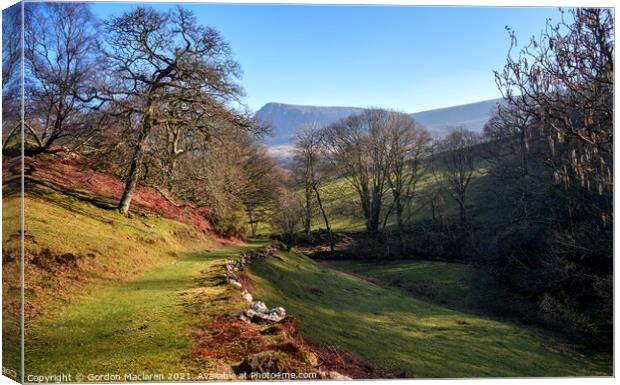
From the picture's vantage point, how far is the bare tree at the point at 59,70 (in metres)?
7.28

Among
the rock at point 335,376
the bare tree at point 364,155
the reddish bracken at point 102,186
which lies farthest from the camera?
the bare tree at point 364,155

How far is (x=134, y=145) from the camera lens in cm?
1012

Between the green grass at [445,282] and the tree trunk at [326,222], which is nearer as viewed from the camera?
the green grass at [445,282]

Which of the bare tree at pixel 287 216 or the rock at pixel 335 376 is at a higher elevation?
the bare tree at pixel 287 216

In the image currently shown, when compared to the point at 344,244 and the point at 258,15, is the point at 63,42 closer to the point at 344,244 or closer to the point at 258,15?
the point at 258,15

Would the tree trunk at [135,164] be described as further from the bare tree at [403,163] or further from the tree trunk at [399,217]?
the tree trunk at [399,217]

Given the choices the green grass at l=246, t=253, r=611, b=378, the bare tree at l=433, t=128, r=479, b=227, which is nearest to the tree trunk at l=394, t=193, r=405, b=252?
the bare tree at l=433, t=128, r=479, b=227

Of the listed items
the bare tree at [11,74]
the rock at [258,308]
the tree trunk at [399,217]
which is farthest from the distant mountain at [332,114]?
the tree trunk at [399,217]

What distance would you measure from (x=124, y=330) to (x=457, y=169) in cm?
2769

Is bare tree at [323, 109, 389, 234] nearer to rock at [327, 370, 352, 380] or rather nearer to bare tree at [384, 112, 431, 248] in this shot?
bare tree at [384, 112, 431, 248]

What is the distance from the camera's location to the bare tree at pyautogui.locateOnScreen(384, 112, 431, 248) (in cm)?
2145

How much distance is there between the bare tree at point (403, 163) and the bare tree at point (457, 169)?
48.9 inches

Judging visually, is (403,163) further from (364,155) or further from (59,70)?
(59,70)

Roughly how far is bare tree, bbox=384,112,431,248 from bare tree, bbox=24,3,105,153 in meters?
13.0
